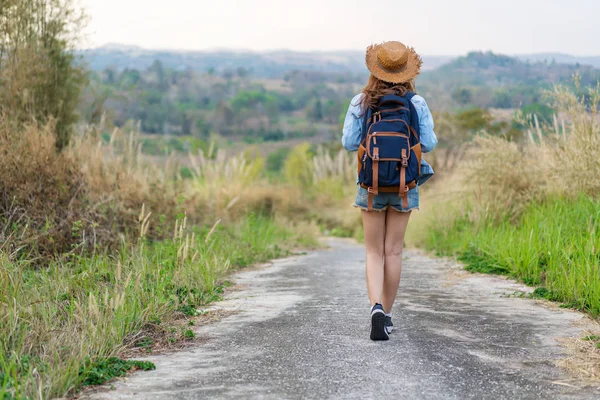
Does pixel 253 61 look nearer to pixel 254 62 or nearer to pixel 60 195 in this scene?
pixel 254 62

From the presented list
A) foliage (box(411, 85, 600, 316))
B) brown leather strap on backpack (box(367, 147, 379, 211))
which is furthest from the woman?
foliage (box(411, 85, 600, 316))

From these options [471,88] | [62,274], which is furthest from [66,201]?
[471,88]

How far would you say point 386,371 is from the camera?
4.52 meters

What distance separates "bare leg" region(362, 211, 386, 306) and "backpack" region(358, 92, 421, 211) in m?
0.20

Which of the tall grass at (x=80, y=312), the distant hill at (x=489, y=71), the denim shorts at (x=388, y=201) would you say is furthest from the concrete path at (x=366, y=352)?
the distant hill at (x=489, y=71)

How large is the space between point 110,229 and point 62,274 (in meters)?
2.68

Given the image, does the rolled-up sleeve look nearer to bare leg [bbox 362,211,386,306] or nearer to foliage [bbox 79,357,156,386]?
bare leg [bbox 362,211,386,306]

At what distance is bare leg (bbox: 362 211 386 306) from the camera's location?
218 inches

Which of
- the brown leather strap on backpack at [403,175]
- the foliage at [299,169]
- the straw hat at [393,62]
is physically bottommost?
the foliage at [299,169]

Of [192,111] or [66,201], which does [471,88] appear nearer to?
[66,201]

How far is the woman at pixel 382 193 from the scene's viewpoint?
5.43 meters

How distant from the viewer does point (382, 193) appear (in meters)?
5.44

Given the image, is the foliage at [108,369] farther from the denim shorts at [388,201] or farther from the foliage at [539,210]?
the foliage at [539,210]

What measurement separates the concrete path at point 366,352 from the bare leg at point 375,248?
1.15 ft
